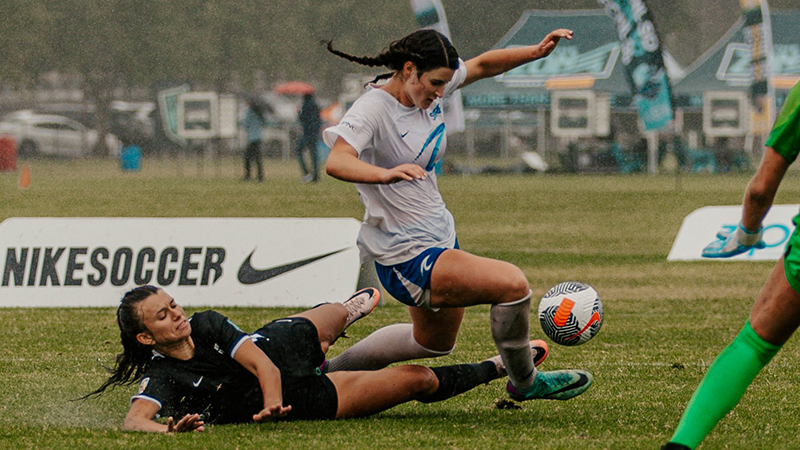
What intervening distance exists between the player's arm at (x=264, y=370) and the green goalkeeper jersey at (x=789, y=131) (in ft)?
6.85

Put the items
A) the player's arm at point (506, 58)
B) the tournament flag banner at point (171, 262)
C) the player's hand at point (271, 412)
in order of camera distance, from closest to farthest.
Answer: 1. the player's hand at point (271, 412)
2. the player's arm at point (506, 58)
3. the tournament flag banner at point (171, 262)

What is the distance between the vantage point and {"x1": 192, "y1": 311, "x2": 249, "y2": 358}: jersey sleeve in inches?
188

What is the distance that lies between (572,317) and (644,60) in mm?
21213

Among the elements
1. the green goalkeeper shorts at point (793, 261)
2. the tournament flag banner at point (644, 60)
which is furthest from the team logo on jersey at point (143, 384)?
the tournament flag banner at point (644, 60)

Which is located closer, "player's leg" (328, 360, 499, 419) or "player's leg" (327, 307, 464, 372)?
"player's leg" (328, 360, 499, 419)

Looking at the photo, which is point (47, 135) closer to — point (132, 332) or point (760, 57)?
point (760, 57)

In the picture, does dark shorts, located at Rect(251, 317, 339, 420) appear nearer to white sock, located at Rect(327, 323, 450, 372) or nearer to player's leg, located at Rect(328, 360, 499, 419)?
player's leg, located at Rect(328, 360, 499, 419)

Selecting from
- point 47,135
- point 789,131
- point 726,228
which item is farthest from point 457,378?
point 47,135

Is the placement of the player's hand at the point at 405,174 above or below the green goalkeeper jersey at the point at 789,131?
below

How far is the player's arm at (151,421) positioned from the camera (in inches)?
177

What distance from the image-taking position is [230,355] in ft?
15.7

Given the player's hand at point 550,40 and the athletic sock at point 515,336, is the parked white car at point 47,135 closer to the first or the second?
the player's hand at point 550,40

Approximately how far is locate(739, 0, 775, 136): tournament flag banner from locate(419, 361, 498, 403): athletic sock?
2259 cm

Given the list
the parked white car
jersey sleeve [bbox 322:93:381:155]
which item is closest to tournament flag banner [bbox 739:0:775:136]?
the parked white car
